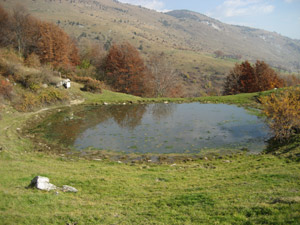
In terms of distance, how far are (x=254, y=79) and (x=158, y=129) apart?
124 ft

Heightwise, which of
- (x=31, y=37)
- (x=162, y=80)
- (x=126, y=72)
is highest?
(x=31, y=37)

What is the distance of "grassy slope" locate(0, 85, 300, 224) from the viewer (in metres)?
7.59

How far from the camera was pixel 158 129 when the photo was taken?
23.2 meters

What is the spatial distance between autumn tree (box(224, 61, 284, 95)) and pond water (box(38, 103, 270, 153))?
902 inches

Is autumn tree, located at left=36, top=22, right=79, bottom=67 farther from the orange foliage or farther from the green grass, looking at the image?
the green grass

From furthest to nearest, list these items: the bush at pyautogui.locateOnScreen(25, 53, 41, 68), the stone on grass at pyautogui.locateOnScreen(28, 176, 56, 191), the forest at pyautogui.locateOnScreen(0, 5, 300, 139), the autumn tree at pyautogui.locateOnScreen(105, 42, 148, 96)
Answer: the autumn tree at pyautogui.locateOnScreen(105, 42, 148, 96) → the bush at pyautogui.locateOnScreen(25, 53, 41, 68) → the forest at pyautogui.locateOnScreen(0, 5, 300, 139) → the stone on grass at pyautogui.locateOnScreen(28, 176, 56, 191)

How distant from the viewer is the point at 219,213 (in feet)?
25.2

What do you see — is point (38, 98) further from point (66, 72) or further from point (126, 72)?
point (126, 72)

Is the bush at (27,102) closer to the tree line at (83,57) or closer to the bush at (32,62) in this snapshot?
the bush at (32,62)

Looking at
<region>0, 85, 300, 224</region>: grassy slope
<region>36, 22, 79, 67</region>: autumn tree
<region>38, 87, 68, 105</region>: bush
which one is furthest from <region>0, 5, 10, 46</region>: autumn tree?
<region>0, 85, 300, 224</region>: grassy slope

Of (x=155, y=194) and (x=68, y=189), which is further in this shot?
(x=68, y=189)

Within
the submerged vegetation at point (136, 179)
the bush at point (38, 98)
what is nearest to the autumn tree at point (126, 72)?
the bush at point (38, 98)

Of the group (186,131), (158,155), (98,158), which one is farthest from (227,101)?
(98,158)

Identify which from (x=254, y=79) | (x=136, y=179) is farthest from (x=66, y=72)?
(x=254, y=79)
